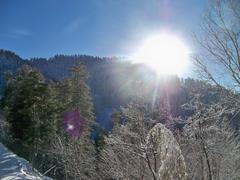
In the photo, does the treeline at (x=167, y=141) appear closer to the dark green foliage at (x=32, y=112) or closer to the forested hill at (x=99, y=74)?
the dark green foliage at (x=32, y=112)

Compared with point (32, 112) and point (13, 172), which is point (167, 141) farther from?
point (32, 112)

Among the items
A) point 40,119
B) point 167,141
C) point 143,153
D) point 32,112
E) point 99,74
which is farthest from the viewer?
point 99,74

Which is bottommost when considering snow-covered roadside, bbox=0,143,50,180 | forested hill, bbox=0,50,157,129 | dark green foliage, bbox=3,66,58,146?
snow-covered roadside, bbox=0,143,50,180

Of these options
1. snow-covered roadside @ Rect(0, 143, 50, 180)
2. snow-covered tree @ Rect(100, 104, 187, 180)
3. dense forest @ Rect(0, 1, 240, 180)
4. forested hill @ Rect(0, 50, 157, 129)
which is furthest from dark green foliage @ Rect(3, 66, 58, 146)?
forested hill @ Rect(0, 50, 157, 129)

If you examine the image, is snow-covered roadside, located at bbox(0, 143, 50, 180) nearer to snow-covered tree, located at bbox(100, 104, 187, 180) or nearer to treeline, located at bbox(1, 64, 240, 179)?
treeline, located at bbox(1, 64, 240, 179)

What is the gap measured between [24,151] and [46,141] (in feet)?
7.30

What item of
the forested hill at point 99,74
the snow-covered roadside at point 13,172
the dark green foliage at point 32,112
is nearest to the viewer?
the snow-covered roadside at point 13,172

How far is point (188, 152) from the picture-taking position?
938 centimetres

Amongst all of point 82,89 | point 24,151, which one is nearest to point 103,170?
point 24,151

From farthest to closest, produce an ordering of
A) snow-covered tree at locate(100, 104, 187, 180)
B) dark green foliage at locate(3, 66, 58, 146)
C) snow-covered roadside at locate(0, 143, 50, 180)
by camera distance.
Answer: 1. dark green foliage at locate(3, 66, 58, 146)
2. snow-covered roadside at locate(0, 143, 50, 180)
3. snow-covered tree at locate(100, 104, 187, 180)

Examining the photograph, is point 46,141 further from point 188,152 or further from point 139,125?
point 139,125

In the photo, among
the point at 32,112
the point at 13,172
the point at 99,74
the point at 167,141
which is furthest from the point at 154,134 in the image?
the point at 99,74

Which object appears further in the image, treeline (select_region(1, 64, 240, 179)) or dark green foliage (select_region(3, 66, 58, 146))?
dark green foliage (select_region(3, 66, 58, 146))

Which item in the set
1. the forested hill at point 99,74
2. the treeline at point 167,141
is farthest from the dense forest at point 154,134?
the forested hill at point 99,74
